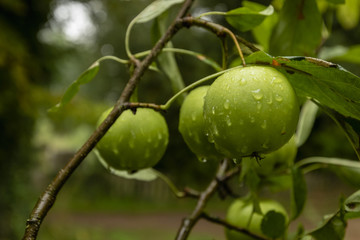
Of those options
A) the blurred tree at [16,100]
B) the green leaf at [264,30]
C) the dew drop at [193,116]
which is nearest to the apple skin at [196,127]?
the dew drop at [193,116]

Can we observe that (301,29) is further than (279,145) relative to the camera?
Yes

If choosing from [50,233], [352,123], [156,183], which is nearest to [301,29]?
[352,123]

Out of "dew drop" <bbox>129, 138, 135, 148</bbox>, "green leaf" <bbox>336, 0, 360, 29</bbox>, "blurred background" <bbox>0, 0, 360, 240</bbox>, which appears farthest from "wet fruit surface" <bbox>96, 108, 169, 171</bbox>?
"blurred background" <bbox>0, 0, 360, 240</bbox>

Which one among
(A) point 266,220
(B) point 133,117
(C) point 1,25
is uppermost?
(C) point 1,25

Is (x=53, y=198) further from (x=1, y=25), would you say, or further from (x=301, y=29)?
(x=1, y=25)

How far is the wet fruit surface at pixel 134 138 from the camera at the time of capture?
494 millimetres

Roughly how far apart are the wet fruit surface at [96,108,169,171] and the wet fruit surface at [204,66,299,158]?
163 millimetres

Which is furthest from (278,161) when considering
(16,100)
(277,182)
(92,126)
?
(92,126)

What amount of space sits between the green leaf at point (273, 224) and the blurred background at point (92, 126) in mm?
1852

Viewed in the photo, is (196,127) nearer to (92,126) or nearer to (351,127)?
(351,127)

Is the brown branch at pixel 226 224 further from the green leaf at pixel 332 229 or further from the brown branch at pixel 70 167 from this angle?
the brown branch at pixel 70 167

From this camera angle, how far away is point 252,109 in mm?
331

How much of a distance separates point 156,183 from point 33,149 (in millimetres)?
3186

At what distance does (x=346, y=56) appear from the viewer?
0.76 meters
